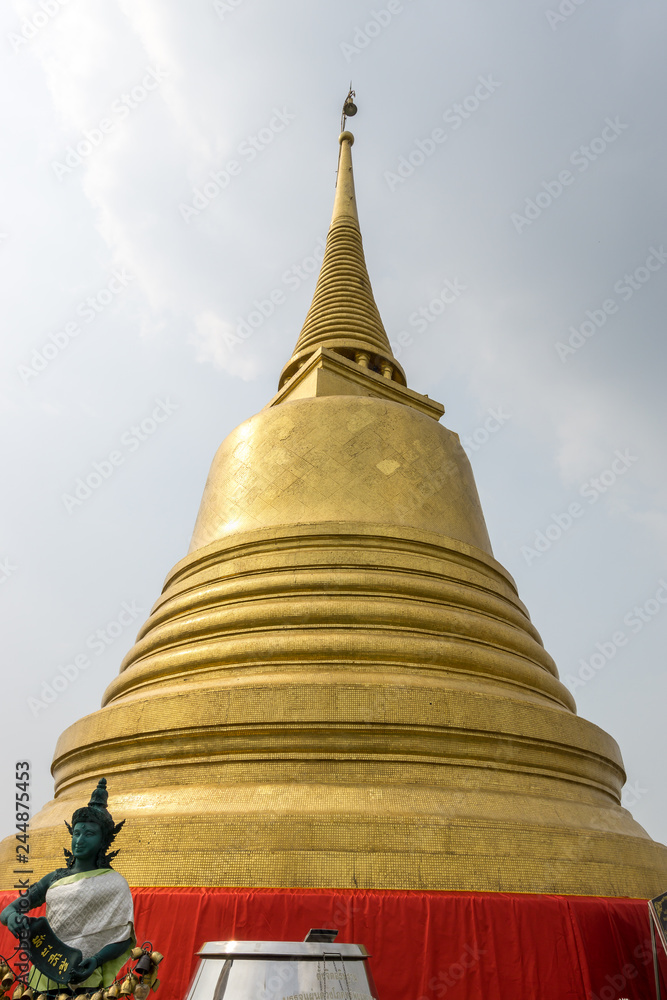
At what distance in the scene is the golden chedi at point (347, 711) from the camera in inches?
192

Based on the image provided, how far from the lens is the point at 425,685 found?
5.93m

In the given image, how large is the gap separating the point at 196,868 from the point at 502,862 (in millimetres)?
1981

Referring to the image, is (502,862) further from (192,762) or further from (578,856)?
(192,762)

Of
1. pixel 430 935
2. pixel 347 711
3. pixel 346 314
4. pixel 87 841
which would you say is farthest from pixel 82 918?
pixel 346 314

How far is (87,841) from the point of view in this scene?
11.0 ft

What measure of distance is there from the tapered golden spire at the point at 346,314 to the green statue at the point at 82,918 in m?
9.25

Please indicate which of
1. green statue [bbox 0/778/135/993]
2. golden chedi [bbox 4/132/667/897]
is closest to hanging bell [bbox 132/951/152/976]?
green statue [bbox 0/778/135/993]

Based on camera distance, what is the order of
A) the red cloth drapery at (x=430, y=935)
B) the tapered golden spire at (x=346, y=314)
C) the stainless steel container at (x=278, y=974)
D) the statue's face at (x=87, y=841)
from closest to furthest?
1. the stainless steel container at (x=278, y=974)
2. the statue's face at (x=87, y=841)
3. the red cloth drapery at (x=430, y=935)
4. the tapered golden spire at (x=346, y=314)

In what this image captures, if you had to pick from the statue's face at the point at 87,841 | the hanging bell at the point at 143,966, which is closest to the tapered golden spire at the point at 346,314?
the statue's face at the point at 87,841

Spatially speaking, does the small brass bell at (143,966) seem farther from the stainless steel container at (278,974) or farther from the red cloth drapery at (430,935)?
the red cloth drapery at (430,935)

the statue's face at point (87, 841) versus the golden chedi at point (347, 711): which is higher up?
the golden chedi at point (347, 711)

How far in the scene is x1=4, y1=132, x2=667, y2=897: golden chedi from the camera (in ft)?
16.0

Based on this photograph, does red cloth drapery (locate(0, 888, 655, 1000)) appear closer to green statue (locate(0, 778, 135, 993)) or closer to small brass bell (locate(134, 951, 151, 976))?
green statue (locate(0, 778, 135, 993))

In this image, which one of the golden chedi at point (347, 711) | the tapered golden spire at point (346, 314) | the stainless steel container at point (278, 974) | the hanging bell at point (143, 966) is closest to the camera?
the stainless steel container at point (278, 974)
